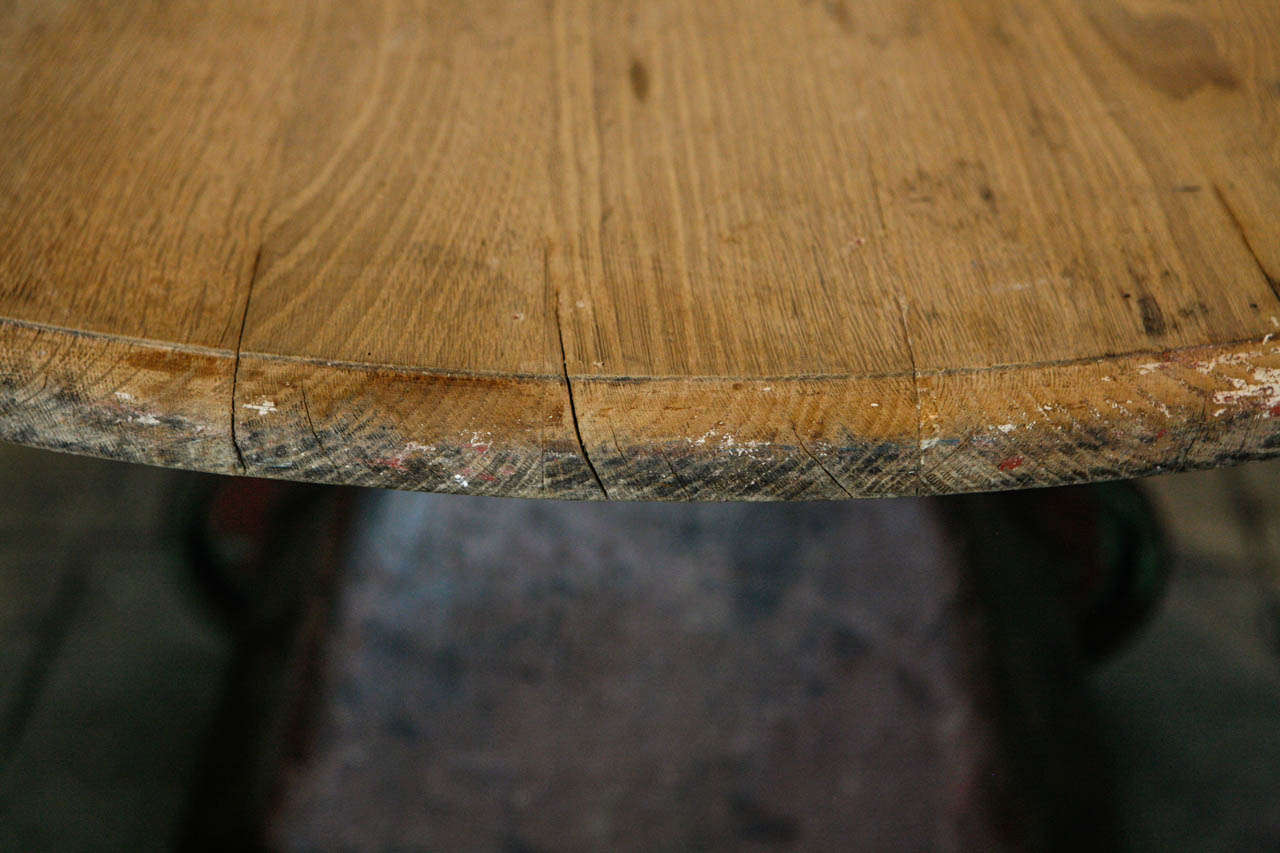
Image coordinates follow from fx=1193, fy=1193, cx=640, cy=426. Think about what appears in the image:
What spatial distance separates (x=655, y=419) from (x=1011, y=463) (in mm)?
107

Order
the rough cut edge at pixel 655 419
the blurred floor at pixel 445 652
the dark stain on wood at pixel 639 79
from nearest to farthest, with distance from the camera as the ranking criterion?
1. the rough cut edge at pixel 655 419
2. the dark stain on wood at pixel 639 79
3. the blurred floor at pixel 445 652

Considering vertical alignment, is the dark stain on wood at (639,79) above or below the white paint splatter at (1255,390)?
above

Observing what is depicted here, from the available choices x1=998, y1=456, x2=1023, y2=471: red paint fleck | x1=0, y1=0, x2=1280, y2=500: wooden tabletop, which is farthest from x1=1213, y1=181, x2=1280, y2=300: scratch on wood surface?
x1=998, y1=456, x2=1023, y2=471: red paint fleck

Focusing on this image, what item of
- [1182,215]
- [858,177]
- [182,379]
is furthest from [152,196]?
[1182,215]

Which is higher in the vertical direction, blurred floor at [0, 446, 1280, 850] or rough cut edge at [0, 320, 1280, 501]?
rough cut edge at [0, 320, 1280, 501]

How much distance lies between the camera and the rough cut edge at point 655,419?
0.34m

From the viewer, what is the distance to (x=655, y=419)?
34cm

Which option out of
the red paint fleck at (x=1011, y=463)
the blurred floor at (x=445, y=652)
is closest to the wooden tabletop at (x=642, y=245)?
the red paint fleck at (x=1011, y=463)

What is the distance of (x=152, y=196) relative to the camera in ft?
1.34

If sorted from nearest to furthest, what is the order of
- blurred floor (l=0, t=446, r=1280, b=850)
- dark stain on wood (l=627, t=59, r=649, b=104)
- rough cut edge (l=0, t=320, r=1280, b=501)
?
rough cut edge (l=0, t=320, r=1280, b=501)
dark stain on wood (l=627, t=59, r=649, b=104)
blurred floor (l=0, t=446, r=1280, b=850)

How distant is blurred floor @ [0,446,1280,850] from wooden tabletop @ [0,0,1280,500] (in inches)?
9.8

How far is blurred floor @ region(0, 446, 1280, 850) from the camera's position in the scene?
2.09 feet

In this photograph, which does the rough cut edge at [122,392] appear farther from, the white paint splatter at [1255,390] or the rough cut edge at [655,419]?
the white paint splatter at [1255,390]

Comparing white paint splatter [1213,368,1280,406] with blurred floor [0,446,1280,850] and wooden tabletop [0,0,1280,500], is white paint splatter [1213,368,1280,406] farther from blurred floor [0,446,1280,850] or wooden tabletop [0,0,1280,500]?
blurred floor [0,446,1280,850]
